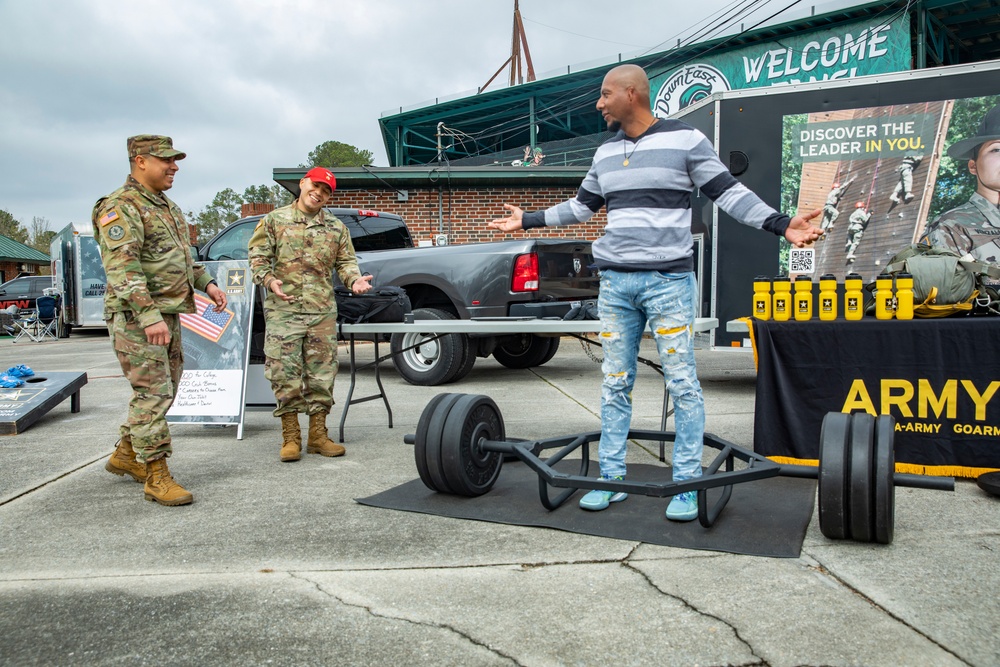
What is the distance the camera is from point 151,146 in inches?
166

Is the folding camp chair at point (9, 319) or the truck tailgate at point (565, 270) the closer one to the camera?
the truck tailgate at point (565, 270)

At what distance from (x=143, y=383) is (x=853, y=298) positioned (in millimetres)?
4083

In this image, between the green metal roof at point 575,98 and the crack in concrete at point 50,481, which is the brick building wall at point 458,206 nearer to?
the green metal roof at point 575,98

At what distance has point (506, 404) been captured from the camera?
288 inches

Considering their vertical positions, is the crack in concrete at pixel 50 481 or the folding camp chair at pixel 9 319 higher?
the folding camp chair at pixel 9 319

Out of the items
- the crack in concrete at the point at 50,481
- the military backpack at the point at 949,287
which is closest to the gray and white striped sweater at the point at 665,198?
the military backpack at the point at 949,287

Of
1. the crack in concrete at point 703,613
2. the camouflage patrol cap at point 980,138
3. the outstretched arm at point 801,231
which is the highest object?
the camouflage patrol cap at point 980,138

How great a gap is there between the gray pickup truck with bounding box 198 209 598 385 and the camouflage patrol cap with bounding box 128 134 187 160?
3.53 metres

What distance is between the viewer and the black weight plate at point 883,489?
313 cm

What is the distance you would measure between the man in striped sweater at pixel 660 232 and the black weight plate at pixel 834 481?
567 mm

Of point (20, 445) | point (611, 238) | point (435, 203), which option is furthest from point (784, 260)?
point (435, 203)

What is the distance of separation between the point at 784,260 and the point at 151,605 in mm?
6220

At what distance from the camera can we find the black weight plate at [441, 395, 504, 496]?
3.90 metres

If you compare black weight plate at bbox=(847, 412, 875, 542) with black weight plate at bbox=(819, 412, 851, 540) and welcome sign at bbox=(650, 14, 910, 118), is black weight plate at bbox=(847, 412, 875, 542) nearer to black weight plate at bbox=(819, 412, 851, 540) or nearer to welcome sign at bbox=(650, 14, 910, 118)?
black weight plate at bbox=(819, 412, 851, 540)
